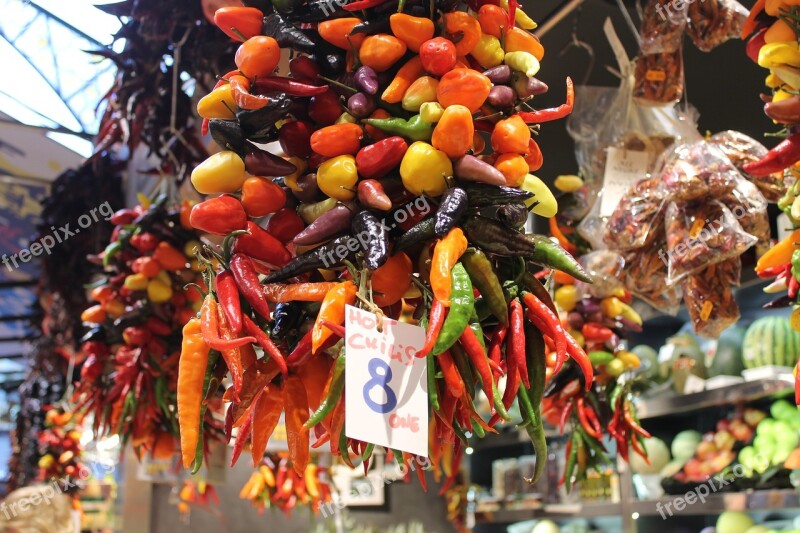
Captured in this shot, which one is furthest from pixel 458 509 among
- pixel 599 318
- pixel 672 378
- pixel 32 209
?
pixel 32 209

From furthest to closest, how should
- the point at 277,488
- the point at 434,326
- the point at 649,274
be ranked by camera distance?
the point at 277,488
the point at 649,274
the point at 434,326

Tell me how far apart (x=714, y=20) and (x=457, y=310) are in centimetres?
178

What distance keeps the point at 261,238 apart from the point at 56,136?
15.9 feet

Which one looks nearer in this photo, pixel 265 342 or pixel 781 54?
pixel 265 342

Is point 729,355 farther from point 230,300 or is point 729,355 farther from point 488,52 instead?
point 230,300

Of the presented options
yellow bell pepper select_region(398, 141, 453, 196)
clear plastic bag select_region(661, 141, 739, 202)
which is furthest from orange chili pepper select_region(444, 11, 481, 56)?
clear plastic bag select_region(661, 141, 739, 202)

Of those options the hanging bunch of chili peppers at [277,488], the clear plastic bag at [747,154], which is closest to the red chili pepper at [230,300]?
the clear plastic bag at [747,154]

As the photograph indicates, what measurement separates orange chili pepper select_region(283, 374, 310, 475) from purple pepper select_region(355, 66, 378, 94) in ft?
Answer: 1.73

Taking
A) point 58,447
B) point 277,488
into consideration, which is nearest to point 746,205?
point 277,488

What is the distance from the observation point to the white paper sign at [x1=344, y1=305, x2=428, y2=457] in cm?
112

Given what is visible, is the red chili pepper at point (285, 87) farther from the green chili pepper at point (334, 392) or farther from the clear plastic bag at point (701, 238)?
the clear plastic bag at point (701, 238)

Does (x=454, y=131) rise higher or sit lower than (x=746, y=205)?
lower

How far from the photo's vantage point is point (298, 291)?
1282mm

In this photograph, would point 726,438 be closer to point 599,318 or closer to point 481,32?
point 599,318
